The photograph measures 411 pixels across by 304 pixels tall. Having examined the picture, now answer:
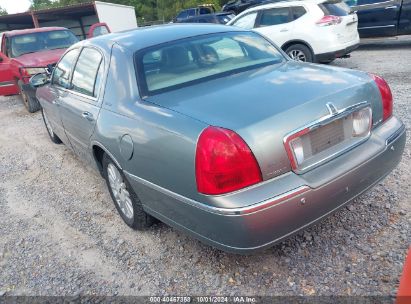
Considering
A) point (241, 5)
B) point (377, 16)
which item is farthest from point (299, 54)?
point (241, 5)

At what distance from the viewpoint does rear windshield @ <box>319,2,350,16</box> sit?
777cm

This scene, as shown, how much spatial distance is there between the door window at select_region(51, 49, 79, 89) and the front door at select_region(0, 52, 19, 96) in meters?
4.86

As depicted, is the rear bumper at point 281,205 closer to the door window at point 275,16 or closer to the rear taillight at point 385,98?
the rear taillight at point 385,98

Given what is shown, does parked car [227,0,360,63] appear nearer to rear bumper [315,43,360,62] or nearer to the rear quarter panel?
rear bumper [315,43,360,62]

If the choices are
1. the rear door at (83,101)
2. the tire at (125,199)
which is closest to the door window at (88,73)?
the rear door at (83,101)

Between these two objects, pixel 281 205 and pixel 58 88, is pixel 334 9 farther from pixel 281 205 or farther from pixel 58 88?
pixel 281 205

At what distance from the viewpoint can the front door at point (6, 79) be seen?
27.7ft

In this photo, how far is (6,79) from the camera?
8.52 m

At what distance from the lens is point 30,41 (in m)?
8.64

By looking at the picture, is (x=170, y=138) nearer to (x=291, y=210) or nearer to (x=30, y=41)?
(x=291, y=210)

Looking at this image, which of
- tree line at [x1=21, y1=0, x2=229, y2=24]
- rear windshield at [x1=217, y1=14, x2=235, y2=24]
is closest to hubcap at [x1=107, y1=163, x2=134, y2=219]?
rear windshield at [x1=217, y1=14, x2=235, y2=24]

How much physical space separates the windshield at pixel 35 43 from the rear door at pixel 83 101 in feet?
18.1

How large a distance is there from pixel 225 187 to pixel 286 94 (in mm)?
748

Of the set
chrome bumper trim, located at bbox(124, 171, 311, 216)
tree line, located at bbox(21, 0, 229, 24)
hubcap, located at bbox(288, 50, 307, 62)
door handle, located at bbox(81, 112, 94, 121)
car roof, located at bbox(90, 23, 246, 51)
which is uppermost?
car roof, located at bbox(90, 23, 246, 51)
